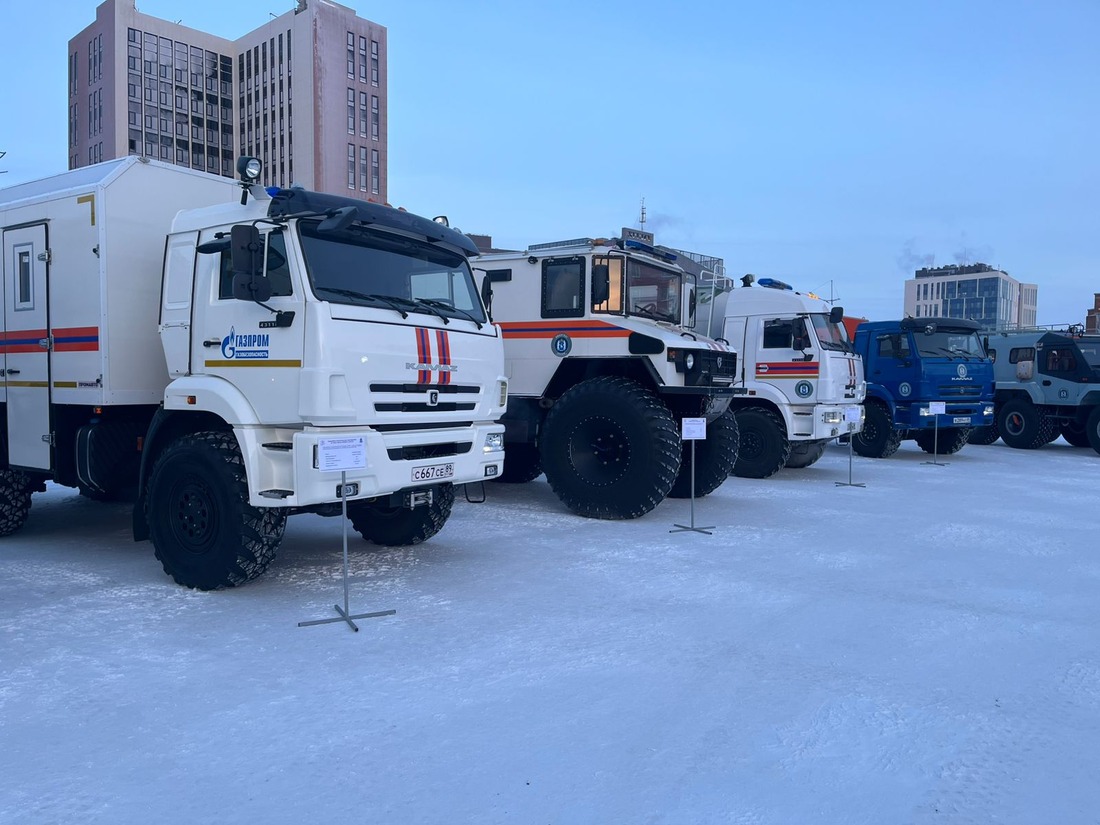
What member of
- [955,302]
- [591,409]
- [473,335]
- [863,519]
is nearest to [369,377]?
[473,335]

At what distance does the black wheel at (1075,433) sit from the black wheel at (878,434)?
5.40m

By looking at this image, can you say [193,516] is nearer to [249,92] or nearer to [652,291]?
[652,291]

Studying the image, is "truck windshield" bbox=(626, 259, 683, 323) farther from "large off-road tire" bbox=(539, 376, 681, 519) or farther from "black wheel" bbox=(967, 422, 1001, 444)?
"black wheel" bbox=(967, 422, 1001, 444)

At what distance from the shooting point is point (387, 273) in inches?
228

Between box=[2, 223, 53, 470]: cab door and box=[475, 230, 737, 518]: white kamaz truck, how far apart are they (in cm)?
447

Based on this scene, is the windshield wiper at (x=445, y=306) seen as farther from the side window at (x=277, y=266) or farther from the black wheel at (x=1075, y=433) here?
the black wheel at (x=1075, y=433)

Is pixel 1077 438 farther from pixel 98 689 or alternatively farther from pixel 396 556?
pixel 98 689

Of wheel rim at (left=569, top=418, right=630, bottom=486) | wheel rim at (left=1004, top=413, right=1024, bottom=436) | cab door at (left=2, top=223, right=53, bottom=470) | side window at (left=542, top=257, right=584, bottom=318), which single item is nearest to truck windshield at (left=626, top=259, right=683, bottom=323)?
side window at (left=542, top=257, right=584, bottom=318)

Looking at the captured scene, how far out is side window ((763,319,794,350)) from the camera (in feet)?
39.1

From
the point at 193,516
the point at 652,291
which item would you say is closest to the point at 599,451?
the point at 652,291

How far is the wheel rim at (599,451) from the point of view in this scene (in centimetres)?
830

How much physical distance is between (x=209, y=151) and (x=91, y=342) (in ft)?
284

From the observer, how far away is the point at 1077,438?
739 inches

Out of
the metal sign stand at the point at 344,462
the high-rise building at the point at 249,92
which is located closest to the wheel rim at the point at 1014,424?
the metal sign stand at the point at 344,462
